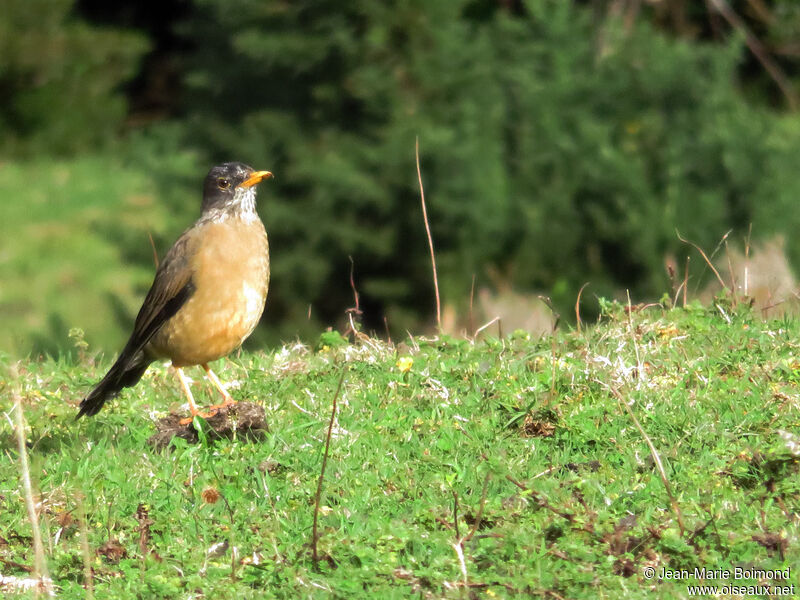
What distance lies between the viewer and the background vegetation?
14227mm

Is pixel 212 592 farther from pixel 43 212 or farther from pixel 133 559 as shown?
pixel 43 212

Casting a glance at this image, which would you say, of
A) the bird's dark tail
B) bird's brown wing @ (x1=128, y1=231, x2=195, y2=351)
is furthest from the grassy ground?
bird's brown wing @ (x1=128, y1=231, x2=195, y2=351)

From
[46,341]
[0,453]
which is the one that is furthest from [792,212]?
[0,453]

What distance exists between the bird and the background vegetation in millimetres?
6601

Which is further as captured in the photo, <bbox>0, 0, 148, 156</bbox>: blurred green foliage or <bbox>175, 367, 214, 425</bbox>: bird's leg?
<bbox>0, 0, 148, 156</bbox>: blurred green foliage

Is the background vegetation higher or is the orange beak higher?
the orange beak

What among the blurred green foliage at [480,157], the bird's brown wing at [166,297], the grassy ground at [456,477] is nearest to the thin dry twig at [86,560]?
the grassy ground at [456,477]

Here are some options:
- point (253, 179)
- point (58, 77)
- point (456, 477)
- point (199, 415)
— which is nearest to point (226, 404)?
point (199, 415)

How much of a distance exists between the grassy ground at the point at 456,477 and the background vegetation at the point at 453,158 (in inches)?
268

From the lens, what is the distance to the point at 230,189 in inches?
283

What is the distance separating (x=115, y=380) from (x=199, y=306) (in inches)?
23.4

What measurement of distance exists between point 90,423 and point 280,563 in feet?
6.78

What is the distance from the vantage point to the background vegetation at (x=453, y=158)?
1423 centimetres
